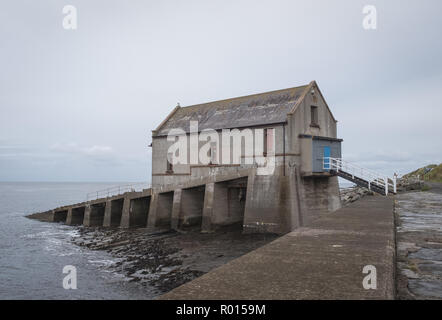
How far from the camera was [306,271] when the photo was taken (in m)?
4.67

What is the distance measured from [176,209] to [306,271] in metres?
22.6

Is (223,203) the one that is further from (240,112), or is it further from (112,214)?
(112,214)

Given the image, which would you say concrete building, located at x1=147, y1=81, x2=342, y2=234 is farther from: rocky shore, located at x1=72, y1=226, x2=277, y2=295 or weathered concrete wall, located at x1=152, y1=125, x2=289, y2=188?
rocky shore, located at x1=72, y1=226, x2=277, y2=295

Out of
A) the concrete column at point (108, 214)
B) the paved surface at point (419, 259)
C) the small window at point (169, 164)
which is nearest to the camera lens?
the paved surface at point (419, 259)

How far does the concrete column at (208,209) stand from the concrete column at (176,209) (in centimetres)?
279

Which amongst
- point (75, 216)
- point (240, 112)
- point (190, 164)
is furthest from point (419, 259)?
point (75, 216)

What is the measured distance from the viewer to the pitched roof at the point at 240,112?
24.9 m

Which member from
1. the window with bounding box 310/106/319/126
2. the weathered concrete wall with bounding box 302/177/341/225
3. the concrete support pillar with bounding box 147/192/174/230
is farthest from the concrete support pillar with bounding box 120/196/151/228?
the window with bounding box 310/106/319/126

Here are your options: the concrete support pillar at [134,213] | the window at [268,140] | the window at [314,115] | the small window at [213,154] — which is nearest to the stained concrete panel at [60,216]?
the concrete support pillar at [134,213]

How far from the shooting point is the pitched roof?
24.9 metres

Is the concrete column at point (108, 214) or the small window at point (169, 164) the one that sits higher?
the small window at point (169, 164)

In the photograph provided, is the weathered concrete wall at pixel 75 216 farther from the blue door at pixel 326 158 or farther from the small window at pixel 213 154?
the blue door at pixel 326 158

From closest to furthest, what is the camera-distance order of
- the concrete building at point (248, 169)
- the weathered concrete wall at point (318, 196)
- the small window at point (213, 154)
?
the concrete building at point (248, 169) → the weathered concrete wall at point (318, 196) → the small window at point (213, 154)
